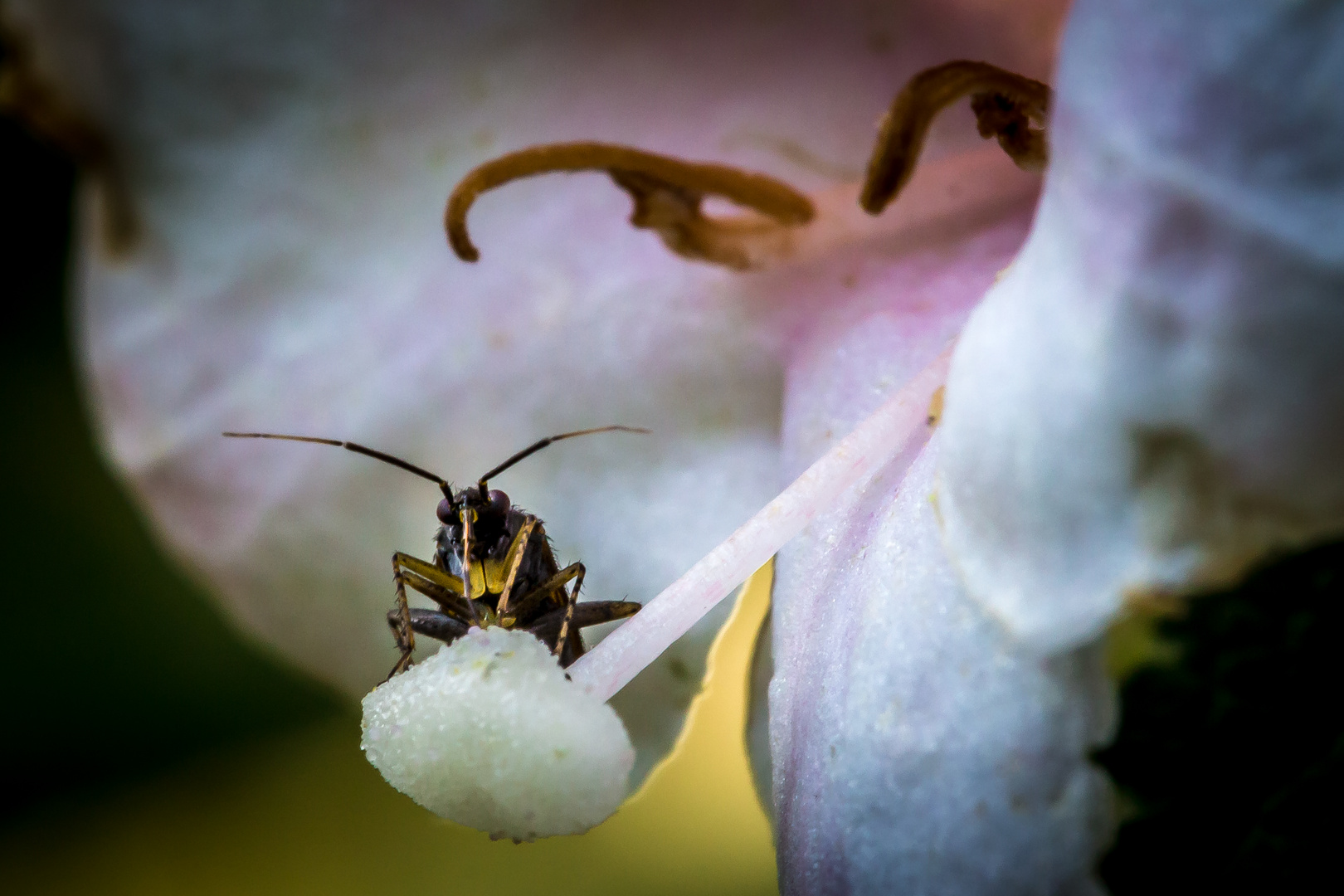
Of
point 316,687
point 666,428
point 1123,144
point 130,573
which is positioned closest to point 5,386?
point 130,573

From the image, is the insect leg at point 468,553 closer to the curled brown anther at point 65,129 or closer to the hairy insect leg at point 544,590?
the hairy insect leg at point 544,590

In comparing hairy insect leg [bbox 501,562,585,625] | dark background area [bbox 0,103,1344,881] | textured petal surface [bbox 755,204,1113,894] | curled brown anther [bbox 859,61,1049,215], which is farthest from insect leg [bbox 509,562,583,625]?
dark background area [bbox 0,103,1344,881]

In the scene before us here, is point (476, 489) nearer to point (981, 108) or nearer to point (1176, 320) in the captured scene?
point (981, 108)

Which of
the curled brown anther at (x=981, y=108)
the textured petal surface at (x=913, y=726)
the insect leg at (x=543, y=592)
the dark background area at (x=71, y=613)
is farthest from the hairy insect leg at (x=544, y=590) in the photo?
the dark background area at (x=71, y=613)

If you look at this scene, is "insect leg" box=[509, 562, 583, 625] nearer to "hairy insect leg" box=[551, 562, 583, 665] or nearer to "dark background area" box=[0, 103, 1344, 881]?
"hairy insect leg" box=[551, 562, 583, 665]

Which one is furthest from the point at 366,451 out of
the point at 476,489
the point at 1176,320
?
the point at 1176,320

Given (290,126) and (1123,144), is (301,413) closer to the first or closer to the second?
(290,126)
